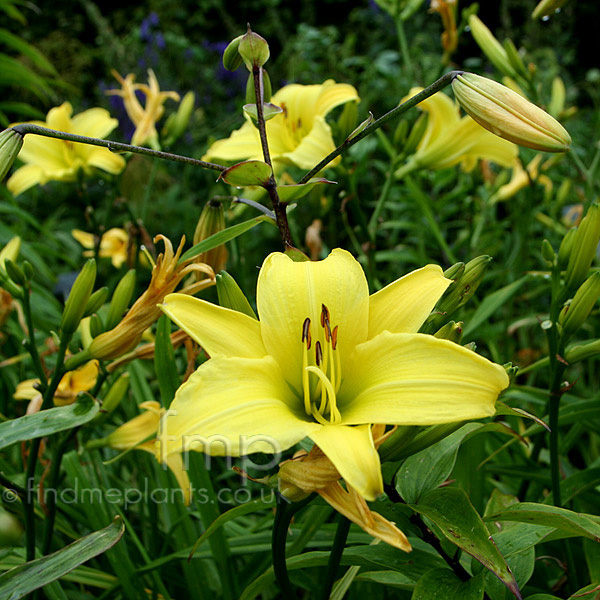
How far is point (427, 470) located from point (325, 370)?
6.6 inches

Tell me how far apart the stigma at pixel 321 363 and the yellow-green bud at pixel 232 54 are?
0.32 meters

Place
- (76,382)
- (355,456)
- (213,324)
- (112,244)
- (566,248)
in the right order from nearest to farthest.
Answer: (355,456)
(213,324)
(566,248)
(76,382)
(112,244)

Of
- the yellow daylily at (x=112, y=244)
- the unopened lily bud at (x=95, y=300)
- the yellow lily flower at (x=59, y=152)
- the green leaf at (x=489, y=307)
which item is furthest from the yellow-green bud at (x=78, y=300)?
the yellow daylily at (x=112, y=244)

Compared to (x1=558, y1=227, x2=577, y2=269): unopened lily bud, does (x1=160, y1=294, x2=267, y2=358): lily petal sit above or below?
above

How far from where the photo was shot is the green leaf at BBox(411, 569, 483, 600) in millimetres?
563

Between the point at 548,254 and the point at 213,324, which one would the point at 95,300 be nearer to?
the point at 213,324

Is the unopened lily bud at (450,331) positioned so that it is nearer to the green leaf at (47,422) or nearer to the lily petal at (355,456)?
the lily petal at (355,456)

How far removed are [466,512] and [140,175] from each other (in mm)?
1819

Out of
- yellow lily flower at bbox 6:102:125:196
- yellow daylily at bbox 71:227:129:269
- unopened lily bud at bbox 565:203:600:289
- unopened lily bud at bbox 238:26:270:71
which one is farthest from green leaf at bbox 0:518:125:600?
yellow daylily at bbox 71:227:129:269

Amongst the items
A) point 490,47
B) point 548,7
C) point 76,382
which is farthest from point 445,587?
point 490,47

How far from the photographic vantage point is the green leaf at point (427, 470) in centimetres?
65

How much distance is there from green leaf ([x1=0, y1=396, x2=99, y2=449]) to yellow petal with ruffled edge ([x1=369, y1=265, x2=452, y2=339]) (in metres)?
0.34

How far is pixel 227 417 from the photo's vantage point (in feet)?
1.64

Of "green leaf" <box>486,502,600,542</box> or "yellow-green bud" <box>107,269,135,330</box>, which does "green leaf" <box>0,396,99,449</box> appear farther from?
"green leaf" <box>486,502,600,542</box>
